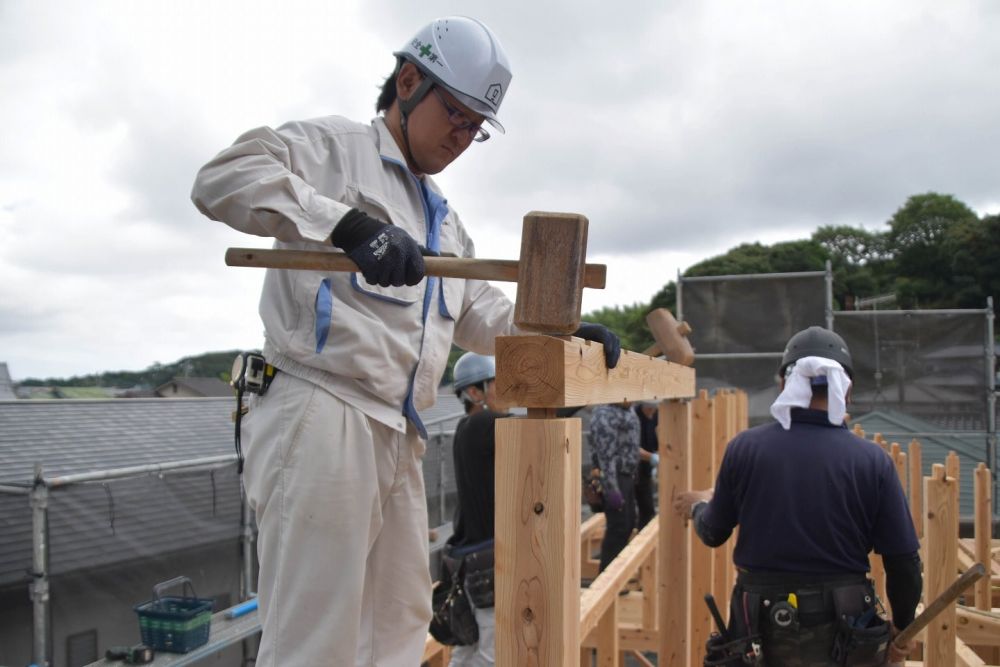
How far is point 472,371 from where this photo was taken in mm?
4090

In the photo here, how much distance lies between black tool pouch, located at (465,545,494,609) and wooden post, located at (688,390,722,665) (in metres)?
0.98

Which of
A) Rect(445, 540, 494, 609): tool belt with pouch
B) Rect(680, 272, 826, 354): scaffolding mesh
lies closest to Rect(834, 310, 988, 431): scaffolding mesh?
Rect(680, 272, 826, 354): scaffolding mesh

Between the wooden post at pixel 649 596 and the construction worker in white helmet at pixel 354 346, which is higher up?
the construction worker in white helmet at pixel 354 346

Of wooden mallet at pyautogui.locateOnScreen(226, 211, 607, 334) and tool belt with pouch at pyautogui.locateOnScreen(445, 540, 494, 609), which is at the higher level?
wooden mallet at pyautogui.locateOnScreen(226, 211, 607, 334)

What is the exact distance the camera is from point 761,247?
1433 inches

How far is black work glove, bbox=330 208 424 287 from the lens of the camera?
1348 millimetres

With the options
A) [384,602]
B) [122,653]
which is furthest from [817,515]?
[122,653]

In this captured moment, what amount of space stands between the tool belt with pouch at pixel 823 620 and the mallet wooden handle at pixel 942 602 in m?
0.06

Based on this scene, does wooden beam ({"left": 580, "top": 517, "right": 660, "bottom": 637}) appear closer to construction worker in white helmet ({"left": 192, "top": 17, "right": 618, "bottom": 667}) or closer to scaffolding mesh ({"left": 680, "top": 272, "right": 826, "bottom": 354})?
construction worker in white helmet ({"left": 192, "top": 17, "right": 618, "bottom": 667})

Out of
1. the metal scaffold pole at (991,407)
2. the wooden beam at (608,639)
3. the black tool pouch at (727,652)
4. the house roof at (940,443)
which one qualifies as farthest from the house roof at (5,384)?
the metal scaffold pole at (991,407)

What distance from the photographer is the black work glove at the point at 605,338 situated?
174 cm

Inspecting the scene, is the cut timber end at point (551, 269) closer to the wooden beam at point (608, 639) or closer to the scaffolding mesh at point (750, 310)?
the wooden beam at point (608, 639)

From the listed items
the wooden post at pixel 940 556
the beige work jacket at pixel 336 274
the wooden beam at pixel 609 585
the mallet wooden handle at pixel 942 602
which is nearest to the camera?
the beige work jacket at pixel 336 274

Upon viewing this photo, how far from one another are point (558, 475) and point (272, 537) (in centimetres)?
58
